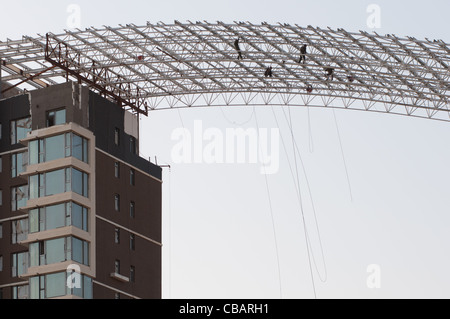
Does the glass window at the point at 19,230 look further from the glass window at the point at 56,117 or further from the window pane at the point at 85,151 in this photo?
the glass window at the point at 56,117

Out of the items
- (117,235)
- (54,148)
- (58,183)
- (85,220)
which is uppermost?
(54,148)

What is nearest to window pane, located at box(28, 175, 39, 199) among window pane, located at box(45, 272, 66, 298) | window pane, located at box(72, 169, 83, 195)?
window pane, located at box(72, 169, 83, 195)

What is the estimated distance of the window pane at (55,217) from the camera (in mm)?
81812

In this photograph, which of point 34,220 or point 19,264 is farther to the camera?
point 19,264

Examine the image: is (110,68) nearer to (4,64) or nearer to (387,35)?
(4,64)

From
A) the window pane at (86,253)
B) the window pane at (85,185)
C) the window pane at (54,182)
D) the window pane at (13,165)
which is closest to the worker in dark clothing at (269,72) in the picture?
the window pane at (85,185)

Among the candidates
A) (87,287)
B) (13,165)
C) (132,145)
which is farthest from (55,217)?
(132,145)

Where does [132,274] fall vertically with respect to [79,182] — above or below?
below

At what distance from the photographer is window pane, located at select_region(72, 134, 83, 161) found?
275 feet

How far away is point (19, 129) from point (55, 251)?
10040 millimetres

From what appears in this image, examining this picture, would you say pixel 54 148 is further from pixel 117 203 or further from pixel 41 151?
pixel 117 203

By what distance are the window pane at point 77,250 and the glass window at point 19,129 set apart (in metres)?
8.87

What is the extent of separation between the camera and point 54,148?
83938 millimetres

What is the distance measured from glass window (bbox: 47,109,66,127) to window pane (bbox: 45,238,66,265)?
315 inches
